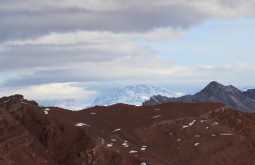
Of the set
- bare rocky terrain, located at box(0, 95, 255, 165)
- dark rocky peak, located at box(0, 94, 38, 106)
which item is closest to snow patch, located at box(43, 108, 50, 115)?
bare rocky terrain, located at box(0, 95, 255, 165)

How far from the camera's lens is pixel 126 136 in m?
127

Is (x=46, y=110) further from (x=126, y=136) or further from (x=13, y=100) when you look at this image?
(x=126, y=136)

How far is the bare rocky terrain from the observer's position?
11238 centimetres

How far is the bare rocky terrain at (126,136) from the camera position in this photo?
369 feet

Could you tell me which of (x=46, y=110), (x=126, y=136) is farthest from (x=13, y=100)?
(x=126, y=136)

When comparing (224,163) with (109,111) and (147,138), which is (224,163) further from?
(109,111)

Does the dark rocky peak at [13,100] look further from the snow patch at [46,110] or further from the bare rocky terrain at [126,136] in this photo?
the snow patch at [46,110]

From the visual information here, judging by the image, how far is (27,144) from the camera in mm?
114188

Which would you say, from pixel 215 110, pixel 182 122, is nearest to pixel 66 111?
pixel 182 122

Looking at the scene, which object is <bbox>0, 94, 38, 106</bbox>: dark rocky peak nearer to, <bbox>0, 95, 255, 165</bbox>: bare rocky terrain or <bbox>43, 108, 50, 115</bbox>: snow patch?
<bbox>0, 95, 255, 165</bbox>: bare rocky terrain

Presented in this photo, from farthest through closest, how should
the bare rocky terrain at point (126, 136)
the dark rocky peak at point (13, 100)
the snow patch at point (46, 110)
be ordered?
the snow patch at point (46, 110), the dark rocky peak at point (13, 100), the bare rocky terrain at point (126, 136)

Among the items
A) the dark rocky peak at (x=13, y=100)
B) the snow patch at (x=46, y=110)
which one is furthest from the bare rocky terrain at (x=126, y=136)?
the snow patch at (x=46, y=110)

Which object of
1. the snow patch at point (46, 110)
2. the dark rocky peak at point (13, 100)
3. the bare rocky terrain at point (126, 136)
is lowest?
the bare rocky terrain at point (126, 136)

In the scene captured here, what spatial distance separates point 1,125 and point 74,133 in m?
19.0
